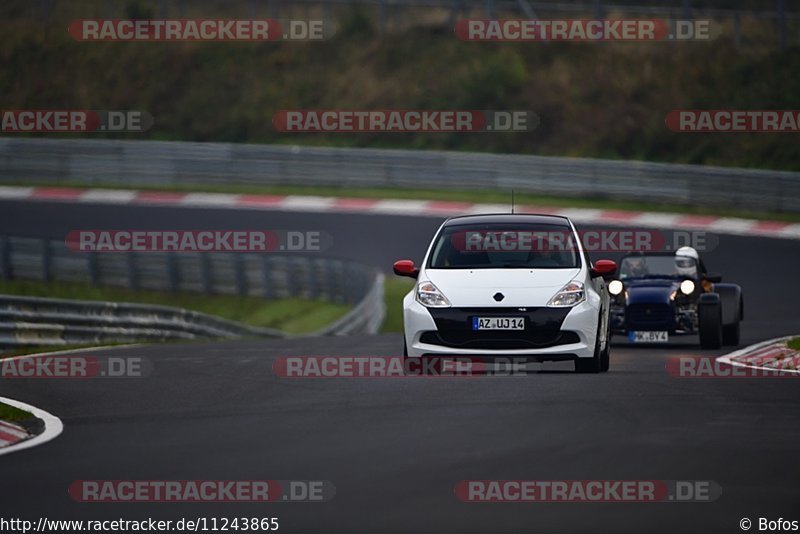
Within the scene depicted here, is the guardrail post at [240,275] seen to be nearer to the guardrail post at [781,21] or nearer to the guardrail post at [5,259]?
the guardrail post at [5,259]

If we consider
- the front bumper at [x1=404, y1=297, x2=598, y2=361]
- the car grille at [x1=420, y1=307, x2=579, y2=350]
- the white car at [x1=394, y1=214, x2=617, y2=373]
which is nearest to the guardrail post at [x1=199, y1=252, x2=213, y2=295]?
the white car at [x1=394, y1=214, x2=617, y2=373]

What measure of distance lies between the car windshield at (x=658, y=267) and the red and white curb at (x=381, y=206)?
13.2 meters

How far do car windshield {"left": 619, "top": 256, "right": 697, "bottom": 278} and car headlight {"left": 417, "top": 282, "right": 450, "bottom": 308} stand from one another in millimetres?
5624

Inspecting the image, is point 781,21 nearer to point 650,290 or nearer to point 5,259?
point 5,259

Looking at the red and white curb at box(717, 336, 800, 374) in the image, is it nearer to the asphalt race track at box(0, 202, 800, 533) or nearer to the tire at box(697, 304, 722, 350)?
the tire at box(697, 304, 722, 350)

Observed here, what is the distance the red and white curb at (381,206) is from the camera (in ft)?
Answer: 111

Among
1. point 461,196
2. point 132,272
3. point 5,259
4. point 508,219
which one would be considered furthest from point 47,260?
point 508,219

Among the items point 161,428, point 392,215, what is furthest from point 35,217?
point 161,428

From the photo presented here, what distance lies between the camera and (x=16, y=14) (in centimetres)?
5869

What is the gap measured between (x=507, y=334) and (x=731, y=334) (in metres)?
5.77

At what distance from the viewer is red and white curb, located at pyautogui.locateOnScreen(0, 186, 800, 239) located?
111ft

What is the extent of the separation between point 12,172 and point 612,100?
1635cm

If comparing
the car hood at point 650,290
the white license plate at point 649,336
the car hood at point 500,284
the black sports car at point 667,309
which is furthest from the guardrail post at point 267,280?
the car hood at point 500,284

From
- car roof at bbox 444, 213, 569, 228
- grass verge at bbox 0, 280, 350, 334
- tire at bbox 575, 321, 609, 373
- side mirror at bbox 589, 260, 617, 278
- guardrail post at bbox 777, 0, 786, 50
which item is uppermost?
guardrail post at bbox 777, 0, 786, 50
